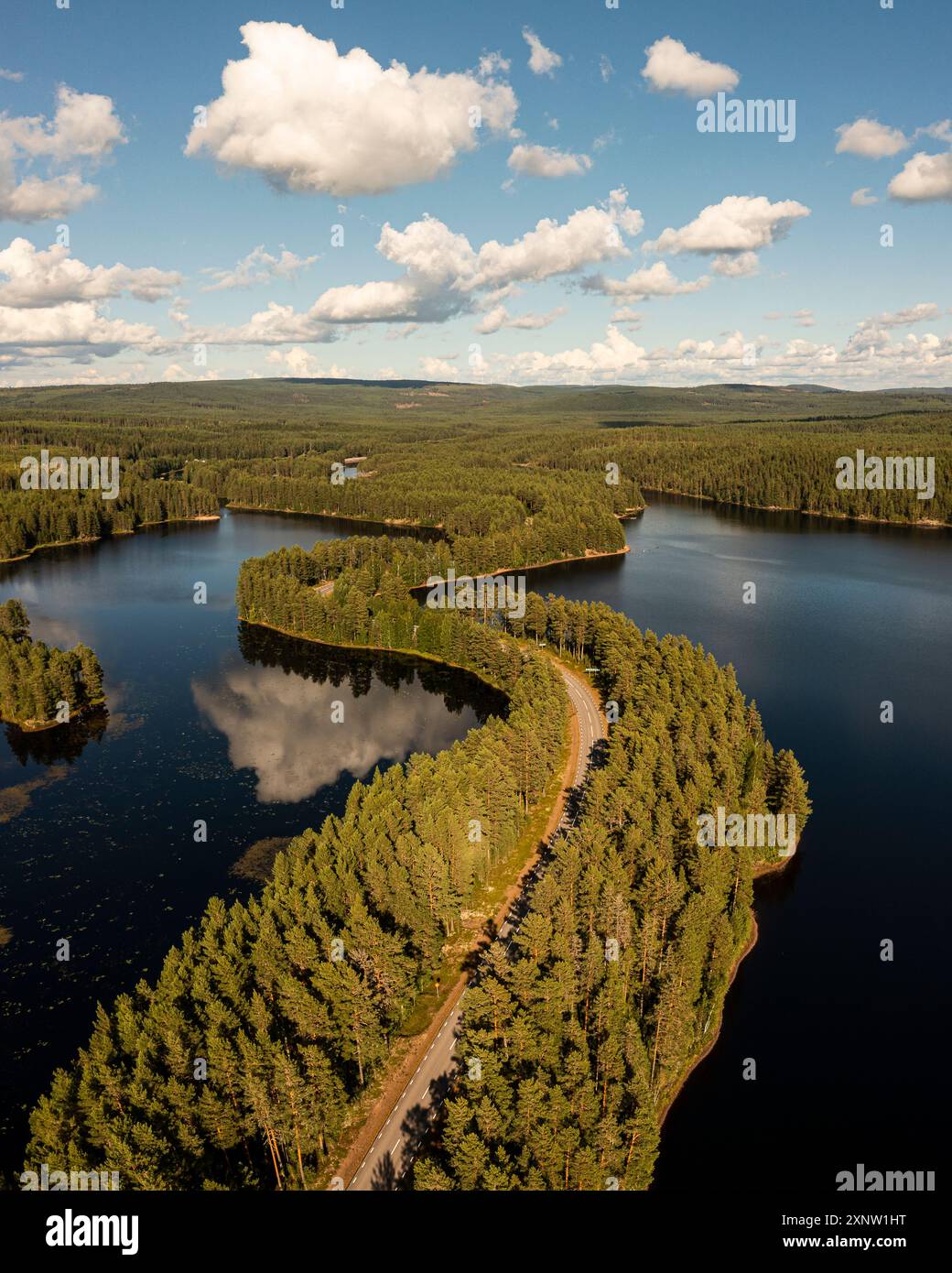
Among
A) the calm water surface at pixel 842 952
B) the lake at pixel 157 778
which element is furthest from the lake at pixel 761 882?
the lake at pixel 157 778

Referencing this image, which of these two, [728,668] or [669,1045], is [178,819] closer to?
[669,1045]

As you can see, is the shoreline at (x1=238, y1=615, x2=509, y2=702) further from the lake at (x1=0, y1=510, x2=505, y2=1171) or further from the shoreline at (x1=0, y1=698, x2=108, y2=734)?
the shoreline at (x1=0, y1=698, x2=108, y2=734)

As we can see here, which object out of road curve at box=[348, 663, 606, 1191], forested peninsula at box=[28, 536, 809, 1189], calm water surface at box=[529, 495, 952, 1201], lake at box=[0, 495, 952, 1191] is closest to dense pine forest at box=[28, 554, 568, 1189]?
forested peninsula at box=[28, 536, 809, 1189]

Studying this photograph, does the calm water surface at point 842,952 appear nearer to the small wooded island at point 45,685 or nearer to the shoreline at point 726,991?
the shoreline at point 726,991

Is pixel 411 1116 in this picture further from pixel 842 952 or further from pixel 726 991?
pixel 842 952

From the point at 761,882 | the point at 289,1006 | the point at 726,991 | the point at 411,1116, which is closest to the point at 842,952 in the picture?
the point at 761,882
